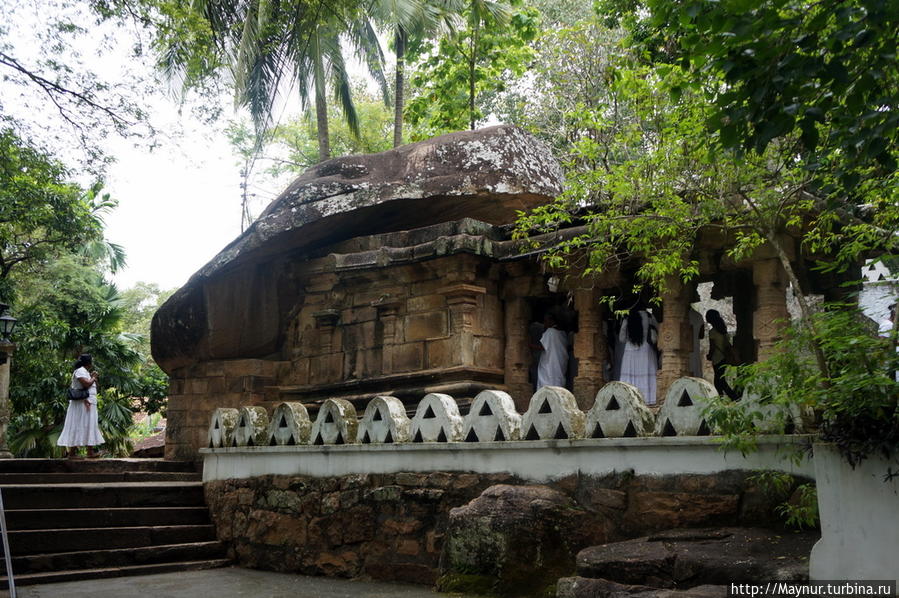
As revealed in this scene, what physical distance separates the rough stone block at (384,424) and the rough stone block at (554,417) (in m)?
1.35

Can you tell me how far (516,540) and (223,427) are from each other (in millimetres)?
4752

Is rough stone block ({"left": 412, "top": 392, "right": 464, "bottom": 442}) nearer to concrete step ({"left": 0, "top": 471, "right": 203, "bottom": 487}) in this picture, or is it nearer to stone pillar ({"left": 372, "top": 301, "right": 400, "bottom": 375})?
stone pillar ({"left": 372, "top": 301, "right": 400, "bottom": 375})

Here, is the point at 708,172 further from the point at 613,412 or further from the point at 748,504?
the point at 748,504

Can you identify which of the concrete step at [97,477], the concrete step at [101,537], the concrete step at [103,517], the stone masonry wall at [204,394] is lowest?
the concrete step at [101,537]

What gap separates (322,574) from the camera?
7.57 metres

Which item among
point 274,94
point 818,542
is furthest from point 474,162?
point 274,94

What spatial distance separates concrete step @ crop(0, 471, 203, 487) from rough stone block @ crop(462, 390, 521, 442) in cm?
549

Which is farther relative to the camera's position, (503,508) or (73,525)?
(73,525)

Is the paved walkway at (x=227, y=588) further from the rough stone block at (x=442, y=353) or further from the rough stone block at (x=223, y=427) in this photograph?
the rough stone block at (x=442, y=353)

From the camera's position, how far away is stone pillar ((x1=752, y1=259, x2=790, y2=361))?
7.96 m

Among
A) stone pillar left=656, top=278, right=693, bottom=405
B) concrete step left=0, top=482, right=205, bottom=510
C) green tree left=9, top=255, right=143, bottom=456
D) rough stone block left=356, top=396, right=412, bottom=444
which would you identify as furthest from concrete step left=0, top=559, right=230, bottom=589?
green tree left=9, top=255, right=143, bottom=456

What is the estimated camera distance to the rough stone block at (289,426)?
820 centimetres

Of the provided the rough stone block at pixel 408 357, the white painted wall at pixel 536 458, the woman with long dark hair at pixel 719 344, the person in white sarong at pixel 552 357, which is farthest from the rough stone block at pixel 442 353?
the woman with long dark hair at pixel 719 344

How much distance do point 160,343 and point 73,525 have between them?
387cm
